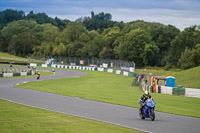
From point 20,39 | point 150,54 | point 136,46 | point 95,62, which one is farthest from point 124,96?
point 20,39

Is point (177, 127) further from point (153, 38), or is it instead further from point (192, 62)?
point (153, 38)

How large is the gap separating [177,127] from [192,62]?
226ft

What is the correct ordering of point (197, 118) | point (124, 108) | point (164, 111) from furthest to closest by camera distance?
point (124, 108), point (164, 111), point (197, 118)

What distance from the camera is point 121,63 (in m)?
72.7

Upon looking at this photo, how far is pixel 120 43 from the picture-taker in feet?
346

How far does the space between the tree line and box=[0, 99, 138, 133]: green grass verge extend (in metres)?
66.9

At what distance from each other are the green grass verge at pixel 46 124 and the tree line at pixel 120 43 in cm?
6691

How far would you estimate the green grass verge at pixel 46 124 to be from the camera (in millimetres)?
12684

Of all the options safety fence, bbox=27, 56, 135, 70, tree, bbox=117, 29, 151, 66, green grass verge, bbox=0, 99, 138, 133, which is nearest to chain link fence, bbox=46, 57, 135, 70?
safety fence, bbox=27, 56, 135, 70

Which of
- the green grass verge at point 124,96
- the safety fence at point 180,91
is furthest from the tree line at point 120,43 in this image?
the safety fence at point 180,91

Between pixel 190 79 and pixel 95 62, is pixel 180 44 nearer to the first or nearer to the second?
pixel 95 62

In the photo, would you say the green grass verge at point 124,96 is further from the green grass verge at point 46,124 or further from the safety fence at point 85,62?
the safety fence at point 85,62

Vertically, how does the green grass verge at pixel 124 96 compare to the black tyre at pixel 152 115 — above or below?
below

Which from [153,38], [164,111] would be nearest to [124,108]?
[164,111]
